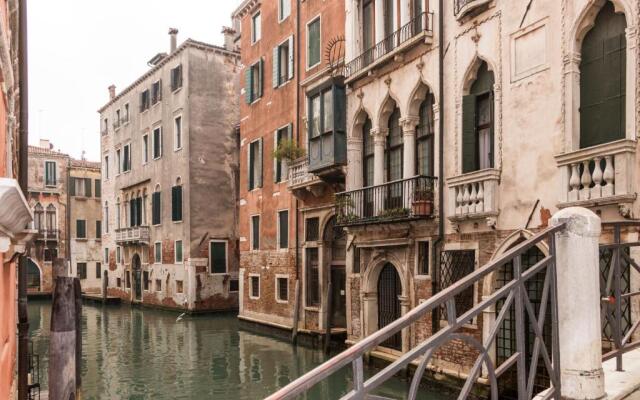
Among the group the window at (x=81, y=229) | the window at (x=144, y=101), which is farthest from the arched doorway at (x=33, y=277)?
the window at (x=144, y=101)

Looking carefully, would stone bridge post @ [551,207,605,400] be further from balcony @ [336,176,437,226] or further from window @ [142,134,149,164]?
window @ [142,134,149,164]

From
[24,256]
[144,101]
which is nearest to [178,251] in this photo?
[144,101]

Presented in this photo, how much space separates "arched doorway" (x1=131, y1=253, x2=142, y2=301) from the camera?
28305 mm

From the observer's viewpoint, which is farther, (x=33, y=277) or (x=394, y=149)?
(x=33, y=277)

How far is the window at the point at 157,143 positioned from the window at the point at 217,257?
18.8 ft

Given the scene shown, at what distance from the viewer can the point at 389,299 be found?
12.3 m

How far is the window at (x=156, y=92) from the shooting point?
26688mm

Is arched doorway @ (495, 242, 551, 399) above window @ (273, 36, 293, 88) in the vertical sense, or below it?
below

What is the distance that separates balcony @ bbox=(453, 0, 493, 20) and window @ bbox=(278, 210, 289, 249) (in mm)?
8519

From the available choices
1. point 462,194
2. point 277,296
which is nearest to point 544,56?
point 462,194

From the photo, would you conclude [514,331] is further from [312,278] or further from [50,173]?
[50,173]

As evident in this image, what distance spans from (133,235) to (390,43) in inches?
807

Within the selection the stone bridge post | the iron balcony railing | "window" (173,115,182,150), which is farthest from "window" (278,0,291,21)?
the stone bridge post

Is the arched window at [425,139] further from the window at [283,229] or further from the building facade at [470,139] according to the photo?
the window at [283,229]
